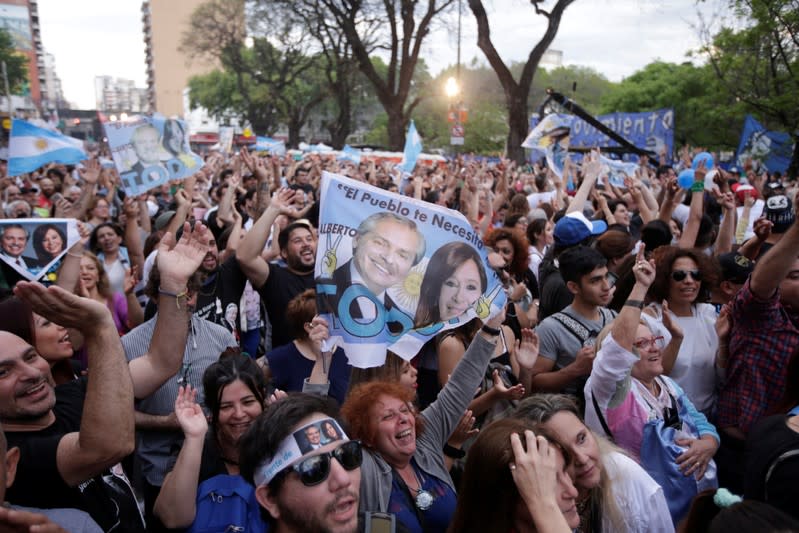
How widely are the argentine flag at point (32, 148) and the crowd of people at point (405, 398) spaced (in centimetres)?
575

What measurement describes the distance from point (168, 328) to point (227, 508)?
2.95 ft

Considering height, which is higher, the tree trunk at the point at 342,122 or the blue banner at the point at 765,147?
the blue banner at the point at 765,147

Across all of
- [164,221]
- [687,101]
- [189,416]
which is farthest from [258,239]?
[687,101]

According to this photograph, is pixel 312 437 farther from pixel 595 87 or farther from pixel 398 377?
pixel 595 87

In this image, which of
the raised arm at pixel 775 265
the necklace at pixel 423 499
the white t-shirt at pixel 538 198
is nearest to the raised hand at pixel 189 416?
the necklace at pixel 423 499

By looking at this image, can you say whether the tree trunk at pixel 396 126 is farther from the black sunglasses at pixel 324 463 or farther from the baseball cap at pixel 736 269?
the black sunglasses at pixel 324 463

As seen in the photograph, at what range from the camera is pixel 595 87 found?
102 m

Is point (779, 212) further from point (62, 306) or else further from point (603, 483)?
point (62, 306)

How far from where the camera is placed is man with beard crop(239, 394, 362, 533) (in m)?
2.22

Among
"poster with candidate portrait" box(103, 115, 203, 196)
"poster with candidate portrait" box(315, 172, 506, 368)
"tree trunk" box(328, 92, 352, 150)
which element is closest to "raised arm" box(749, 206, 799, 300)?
"poster with candidate portrait" box(315, 172, 506, 368)

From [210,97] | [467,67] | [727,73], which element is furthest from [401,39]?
[467,67]

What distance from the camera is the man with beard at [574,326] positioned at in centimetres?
383

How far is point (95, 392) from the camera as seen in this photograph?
7.17ft

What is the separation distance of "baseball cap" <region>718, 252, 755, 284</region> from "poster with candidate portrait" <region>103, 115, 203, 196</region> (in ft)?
22.8
